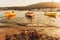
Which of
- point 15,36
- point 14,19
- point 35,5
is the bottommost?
point 15,36

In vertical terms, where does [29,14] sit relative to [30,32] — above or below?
above

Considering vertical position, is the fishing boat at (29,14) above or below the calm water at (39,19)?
above

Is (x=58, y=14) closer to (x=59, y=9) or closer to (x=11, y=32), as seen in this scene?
(x=59, y=9)

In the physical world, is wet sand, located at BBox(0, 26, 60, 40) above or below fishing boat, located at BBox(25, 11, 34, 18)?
below

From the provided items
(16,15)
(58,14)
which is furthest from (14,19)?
(58,14)

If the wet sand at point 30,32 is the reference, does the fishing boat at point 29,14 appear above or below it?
above

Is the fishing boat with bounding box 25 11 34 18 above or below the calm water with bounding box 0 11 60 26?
above

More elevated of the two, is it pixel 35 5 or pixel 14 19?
pixel 35 5

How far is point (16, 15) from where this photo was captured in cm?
121

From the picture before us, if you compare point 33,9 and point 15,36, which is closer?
point 15,36

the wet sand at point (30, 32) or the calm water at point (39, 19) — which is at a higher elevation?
the calm water at point (39, 19)

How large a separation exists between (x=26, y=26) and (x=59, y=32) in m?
0.30

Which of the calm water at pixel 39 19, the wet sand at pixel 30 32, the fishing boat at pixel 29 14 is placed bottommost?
the wet sand at pixel 30 32

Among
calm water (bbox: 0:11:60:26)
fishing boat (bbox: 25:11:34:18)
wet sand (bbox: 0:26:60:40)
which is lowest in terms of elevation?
wet sand (bbox: 0:26:60:40)
